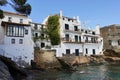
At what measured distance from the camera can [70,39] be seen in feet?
192

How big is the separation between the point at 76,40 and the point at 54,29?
10533 mm

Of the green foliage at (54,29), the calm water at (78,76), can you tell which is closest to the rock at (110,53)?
the green foliage at (54,29)

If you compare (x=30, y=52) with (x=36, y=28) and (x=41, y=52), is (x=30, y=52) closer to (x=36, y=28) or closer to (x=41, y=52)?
(x=41, y=52)

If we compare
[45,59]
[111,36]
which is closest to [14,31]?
[45,59]

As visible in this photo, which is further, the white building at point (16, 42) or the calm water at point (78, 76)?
the white building at point (16, 42)

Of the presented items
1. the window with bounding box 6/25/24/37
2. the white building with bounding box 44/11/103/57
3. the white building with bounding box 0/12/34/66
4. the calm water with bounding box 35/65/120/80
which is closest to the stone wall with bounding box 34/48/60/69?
the white building with bounding box 0/12/34/66

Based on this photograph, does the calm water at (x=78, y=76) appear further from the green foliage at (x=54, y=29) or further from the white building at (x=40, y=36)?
the green foliage at (x=54, y=29)

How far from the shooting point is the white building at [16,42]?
3888 centimetres

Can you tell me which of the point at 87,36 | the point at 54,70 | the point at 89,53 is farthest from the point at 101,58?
the point at 54,70

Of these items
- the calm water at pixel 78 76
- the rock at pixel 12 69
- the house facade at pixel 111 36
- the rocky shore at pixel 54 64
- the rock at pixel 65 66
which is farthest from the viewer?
the house facade at pixel 111 36

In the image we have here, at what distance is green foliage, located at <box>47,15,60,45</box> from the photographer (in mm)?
52463

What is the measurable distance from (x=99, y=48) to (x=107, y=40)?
6793 millimetres

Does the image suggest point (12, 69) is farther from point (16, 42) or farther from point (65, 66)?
point (65, 66)

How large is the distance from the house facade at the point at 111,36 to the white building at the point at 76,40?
397 centimetres
